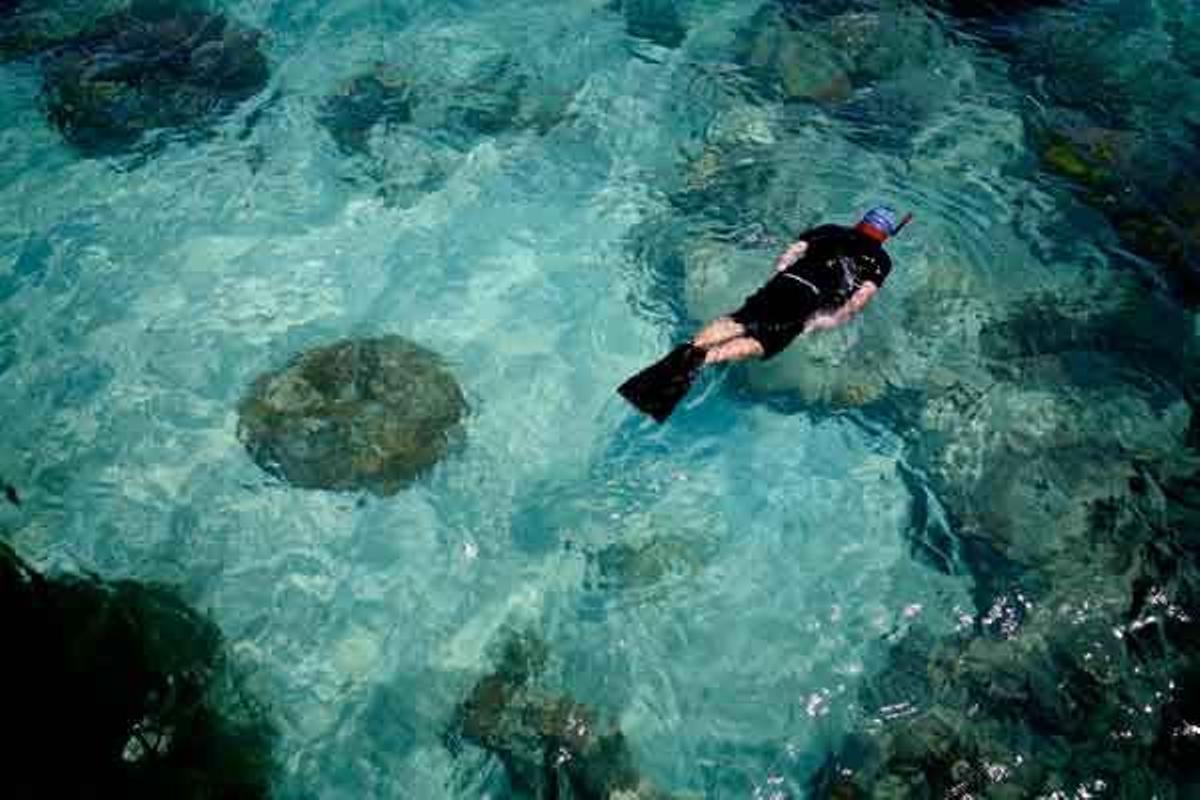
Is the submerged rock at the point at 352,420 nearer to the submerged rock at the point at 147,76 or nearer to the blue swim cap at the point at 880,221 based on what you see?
the blue swim cap at the point at 880,221

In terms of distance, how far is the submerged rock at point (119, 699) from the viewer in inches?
181

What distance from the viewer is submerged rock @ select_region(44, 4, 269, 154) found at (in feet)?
35.5

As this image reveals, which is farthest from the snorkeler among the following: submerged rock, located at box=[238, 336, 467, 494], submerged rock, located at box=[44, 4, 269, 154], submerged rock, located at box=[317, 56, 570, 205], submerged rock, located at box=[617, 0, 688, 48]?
submerged rock, located at box=[44, 4, 269, 154]

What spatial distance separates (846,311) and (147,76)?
10.5 meters

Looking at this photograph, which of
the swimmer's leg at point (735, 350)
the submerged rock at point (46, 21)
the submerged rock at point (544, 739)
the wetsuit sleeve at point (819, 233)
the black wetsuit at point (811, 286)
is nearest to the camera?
the submerged rock at point (544, 739)

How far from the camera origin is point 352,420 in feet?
25.0

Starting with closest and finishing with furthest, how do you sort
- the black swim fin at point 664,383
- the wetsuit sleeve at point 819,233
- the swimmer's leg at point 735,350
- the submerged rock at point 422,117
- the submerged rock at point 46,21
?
the black swim fin at point 664,383 → the swimmer's leg at point 735,350 → the wetsuit sleeve at point 819,233 → the submerged rock at point 422,117 → the submerged rock at point 46,21

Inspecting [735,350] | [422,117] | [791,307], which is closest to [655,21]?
[422,117]

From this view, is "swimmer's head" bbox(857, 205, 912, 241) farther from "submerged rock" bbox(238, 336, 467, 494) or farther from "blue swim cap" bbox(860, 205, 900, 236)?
"submerged rock" bbox(238, 336, 467, 494)

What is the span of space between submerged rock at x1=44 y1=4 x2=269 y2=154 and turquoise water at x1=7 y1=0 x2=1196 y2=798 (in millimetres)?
364

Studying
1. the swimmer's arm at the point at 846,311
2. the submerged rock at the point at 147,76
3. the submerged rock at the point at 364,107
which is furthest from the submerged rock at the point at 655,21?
the swimmer's arm at the point at 846,311

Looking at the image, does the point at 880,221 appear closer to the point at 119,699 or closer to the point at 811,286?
the point at 811,286

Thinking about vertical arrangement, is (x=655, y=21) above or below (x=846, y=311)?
above

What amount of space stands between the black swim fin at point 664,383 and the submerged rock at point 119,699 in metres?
4.03
